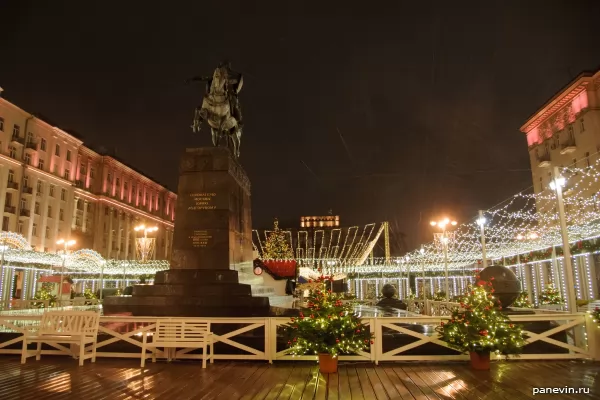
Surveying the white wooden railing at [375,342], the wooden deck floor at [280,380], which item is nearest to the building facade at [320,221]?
the white wooden railing at [375,342]

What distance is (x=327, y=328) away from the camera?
8.62 meters

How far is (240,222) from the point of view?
51.2 feet

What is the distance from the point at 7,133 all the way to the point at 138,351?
52.1 meters

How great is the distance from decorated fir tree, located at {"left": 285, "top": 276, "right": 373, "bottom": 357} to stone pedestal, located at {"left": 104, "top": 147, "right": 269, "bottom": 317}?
3.80 m

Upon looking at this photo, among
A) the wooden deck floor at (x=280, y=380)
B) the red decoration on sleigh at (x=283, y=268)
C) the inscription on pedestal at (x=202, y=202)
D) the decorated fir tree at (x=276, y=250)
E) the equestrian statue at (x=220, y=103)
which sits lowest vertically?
the wooden deck floor at (x=280, y=380)

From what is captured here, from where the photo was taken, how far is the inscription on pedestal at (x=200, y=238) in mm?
13734

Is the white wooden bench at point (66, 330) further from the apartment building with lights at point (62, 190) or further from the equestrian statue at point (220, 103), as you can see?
the apartment building with lights at point (62, 190)

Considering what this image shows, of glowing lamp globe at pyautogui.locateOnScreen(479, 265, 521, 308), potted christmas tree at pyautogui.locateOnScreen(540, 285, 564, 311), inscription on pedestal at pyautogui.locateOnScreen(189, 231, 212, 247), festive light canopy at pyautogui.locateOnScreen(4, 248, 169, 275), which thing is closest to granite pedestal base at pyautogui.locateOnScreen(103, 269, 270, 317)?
inscription on pedestal at pyautogui.locateOnScreen(189, 231, 212, 247)

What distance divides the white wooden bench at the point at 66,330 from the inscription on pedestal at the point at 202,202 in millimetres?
5048

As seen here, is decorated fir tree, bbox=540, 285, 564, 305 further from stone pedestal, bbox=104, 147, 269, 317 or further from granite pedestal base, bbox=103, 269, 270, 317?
granite pedestal base, bbox=103, 269, 270, 317

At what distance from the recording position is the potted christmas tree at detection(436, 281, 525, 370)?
8.85 m

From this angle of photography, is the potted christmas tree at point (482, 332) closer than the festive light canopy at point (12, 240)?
Yes

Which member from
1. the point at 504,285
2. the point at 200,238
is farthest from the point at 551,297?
the point at 200,238

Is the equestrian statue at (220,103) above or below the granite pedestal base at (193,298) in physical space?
above
